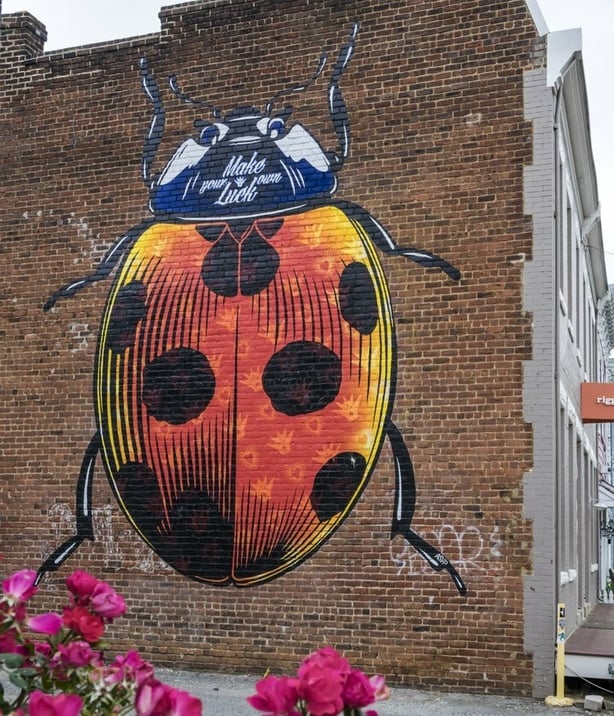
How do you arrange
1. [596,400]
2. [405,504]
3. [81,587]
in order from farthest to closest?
[596,400], [405,504], [81,587]

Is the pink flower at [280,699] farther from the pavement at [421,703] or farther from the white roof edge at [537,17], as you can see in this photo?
the white roof edge at [537,17]

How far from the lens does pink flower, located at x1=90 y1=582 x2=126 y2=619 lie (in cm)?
267

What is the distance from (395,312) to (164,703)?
8824 millimetres

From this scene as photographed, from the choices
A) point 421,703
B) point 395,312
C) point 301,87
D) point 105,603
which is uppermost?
point 301,87

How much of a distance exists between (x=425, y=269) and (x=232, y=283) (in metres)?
2.17

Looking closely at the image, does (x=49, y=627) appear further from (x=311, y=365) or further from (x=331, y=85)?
(x=331, y=85)

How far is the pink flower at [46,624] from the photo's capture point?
260 cm

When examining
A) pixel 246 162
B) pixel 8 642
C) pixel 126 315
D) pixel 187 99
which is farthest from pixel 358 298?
pixel 8 642

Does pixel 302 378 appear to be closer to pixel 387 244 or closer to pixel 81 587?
pixel 387 244

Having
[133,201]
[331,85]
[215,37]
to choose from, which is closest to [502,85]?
[331,85]

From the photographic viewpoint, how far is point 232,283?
11.6m

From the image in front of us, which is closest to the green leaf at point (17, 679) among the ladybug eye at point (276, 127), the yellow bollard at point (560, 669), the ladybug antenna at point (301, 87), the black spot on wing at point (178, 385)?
the yellow bollard at point (560, 669)

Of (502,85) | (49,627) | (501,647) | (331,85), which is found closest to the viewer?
(49,627)

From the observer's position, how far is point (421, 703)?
968cm
